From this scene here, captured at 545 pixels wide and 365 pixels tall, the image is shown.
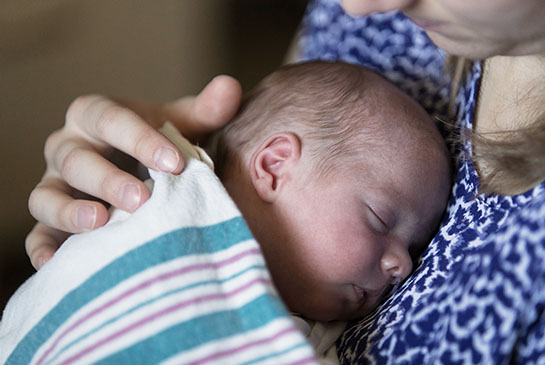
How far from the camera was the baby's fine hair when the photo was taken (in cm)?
102

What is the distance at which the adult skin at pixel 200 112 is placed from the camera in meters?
0.79

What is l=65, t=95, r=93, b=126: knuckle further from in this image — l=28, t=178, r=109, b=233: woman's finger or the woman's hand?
l=28, t=178, r=109, b=233: woman's finger

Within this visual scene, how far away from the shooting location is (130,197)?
2.93ft

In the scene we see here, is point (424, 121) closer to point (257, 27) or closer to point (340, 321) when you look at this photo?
point (340, 321)

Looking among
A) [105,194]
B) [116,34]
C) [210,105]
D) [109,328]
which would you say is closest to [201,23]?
[116,34]

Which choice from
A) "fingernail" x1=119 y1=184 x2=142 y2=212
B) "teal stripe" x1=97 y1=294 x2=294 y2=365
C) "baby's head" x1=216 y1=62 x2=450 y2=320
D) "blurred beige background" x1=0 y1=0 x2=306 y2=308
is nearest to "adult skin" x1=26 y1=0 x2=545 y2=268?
"fingernail" x1=119 y1=184 x2=142 y2=212

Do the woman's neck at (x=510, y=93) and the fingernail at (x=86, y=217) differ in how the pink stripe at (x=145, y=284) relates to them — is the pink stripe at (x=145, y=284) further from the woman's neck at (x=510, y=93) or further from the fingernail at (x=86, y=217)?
the woman's neck at (x=510, y=93)

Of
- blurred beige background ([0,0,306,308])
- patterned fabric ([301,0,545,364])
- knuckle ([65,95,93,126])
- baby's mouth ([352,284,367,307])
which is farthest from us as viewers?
blurred beige background ([0,0,306,308])

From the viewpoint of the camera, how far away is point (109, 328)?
0.77m

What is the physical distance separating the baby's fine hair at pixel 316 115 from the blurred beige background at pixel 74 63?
129 centimetres

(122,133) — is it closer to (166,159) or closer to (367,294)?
(166,159)

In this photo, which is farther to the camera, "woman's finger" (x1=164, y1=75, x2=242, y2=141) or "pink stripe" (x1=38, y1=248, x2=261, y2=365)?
"woman's finger" (x1=164, y1=75, x2=242, y2=141)

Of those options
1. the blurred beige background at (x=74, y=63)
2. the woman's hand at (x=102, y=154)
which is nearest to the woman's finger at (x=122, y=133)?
the woman's hand at (x=102, y=154)

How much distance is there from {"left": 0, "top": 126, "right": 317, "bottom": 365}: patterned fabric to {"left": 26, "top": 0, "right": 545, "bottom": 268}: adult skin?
0.25 ft
